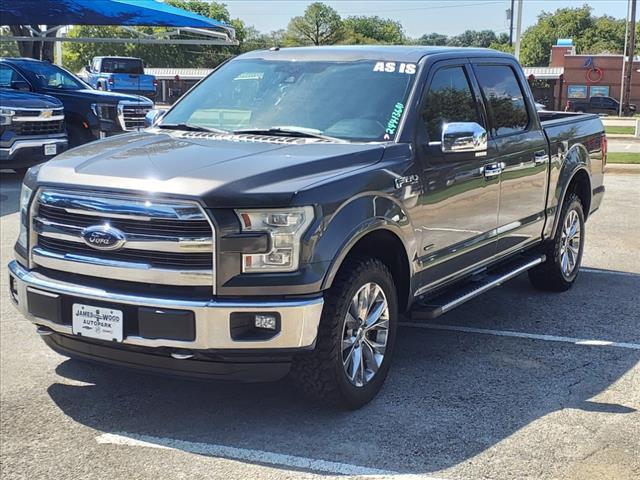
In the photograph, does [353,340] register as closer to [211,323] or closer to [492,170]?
[211,323]

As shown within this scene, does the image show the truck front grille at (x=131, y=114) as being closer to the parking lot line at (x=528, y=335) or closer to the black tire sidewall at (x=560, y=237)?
the black tire sidewall at (x=560, y=237)

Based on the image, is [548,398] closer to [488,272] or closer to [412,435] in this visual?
[412,435]

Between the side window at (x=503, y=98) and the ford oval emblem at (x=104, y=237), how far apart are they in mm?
3016

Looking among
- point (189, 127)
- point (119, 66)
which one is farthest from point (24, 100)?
point (119, 66)

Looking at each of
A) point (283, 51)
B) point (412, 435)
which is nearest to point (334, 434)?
point (412, 435)

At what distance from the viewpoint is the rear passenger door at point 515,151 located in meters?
5.87

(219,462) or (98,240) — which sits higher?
(98,240)

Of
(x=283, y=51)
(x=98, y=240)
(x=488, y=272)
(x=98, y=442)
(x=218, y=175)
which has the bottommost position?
(x=98, y=442)

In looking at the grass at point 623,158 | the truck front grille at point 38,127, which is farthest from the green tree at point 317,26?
the truck front grille at point 38,127

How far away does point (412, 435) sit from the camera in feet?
13.7

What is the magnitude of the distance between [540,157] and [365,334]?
2645 millimetres

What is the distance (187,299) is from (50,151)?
418 inches

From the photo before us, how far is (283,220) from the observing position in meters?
3.91

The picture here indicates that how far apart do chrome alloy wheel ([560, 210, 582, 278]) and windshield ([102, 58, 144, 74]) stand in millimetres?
34898
